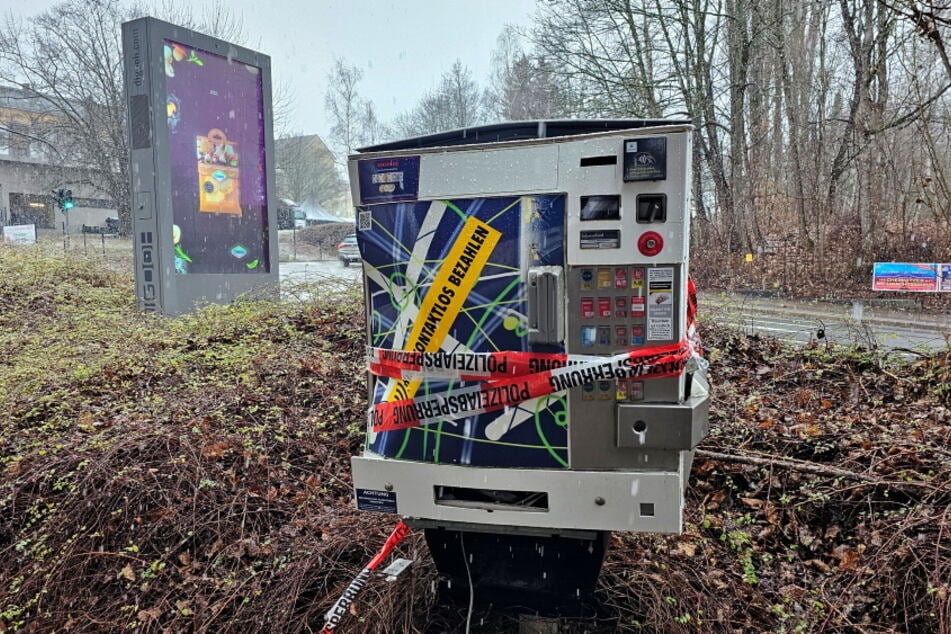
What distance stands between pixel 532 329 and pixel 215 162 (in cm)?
976

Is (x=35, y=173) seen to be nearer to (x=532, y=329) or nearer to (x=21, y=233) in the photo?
(x=21, y=233)

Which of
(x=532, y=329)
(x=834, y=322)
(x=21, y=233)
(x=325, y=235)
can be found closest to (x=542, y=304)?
(x=532, y=329)

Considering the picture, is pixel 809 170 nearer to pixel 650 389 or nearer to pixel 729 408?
pixel 729 408

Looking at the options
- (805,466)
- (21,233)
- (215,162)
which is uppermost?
(215,162)

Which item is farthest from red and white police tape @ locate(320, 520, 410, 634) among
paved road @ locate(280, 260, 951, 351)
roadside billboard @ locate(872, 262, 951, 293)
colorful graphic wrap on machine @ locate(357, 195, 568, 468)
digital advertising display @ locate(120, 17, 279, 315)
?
roadside billboard @ locate(872, 262, 951, 293)

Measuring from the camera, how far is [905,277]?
15086mm

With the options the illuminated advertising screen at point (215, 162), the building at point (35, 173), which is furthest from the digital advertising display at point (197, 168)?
the building at point (35, 173)

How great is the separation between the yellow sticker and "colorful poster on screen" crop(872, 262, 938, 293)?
15198 mm

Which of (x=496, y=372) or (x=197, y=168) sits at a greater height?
(x=197, y=168)

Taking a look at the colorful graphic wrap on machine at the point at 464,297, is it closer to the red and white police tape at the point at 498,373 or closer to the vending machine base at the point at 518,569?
the red and white police tape at the point at 498,373

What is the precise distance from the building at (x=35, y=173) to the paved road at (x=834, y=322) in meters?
29.4

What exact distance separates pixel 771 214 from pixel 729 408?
16214 millimetres

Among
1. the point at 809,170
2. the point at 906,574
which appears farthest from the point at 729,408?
the point at 809,170

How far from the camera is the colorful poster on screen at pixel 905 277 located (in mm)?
14492
